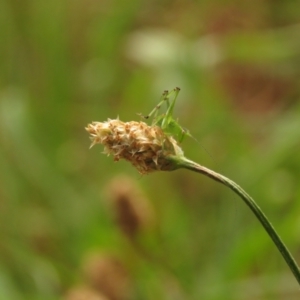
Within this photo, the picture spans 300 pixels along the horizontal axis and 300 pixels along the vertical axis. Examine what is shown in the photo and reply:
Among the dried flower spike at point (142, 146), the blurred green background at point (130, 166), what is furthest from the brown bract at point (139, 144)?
the blurred green background at point (130, 166)

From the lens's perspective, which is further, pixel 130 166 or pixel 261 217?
pixel 130 166

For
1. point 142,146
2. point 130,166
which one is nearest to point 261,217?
point 142,146

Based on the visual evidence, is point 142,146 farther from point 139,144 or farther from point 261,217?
point 261,217

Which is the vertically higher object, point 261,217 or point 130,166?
point 130,166

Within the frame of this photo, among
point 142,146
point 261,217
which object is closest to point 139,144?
point 142,146

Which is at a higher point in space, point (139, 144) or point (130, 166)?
point (130, 166)

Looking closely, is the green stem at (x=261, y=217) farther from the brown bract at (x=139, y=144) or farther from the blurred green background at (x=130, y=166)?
the blurred green background at (x=130, y=166)
